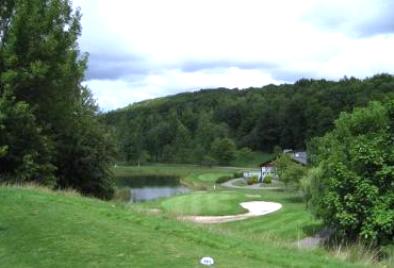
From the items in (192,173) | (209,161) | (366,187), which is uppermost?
(366,187)

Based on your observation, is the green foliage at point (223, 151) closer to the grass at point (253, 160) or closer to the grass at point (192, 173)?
the grass at point (253, 160)

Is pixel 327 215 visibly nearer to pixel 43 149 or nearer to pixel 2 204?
pixel 43 149

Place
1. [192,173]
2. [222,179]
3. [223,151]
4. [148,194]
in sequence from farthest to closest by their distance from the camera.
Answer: [223,151] < [192,173] < [222,179] < [148,194]

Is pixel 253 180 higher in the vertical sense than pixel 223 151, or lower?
lower

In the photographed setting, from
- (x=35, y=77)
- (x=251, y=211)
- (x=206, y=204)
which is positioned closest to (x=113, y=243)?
(x=35, y=77)

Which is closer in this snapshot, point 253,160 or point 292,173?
point 292,173

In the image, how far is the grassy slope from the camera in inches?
326

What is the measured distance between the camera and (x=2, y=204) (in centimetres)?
1204

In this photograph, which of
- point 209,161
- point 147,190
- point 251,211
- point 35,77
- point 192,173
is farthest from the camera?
point 209,161

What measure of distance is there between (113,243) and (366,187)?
15.4 m

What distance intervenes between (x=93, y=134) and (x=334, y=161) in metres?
13.4

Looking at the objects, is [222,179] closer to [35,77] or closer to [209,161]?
[209,161]

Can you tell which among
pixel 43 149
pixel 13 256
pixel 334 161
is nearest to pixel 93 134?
pixel 43 149

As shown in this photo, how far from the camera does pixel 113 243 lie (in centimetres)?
912
